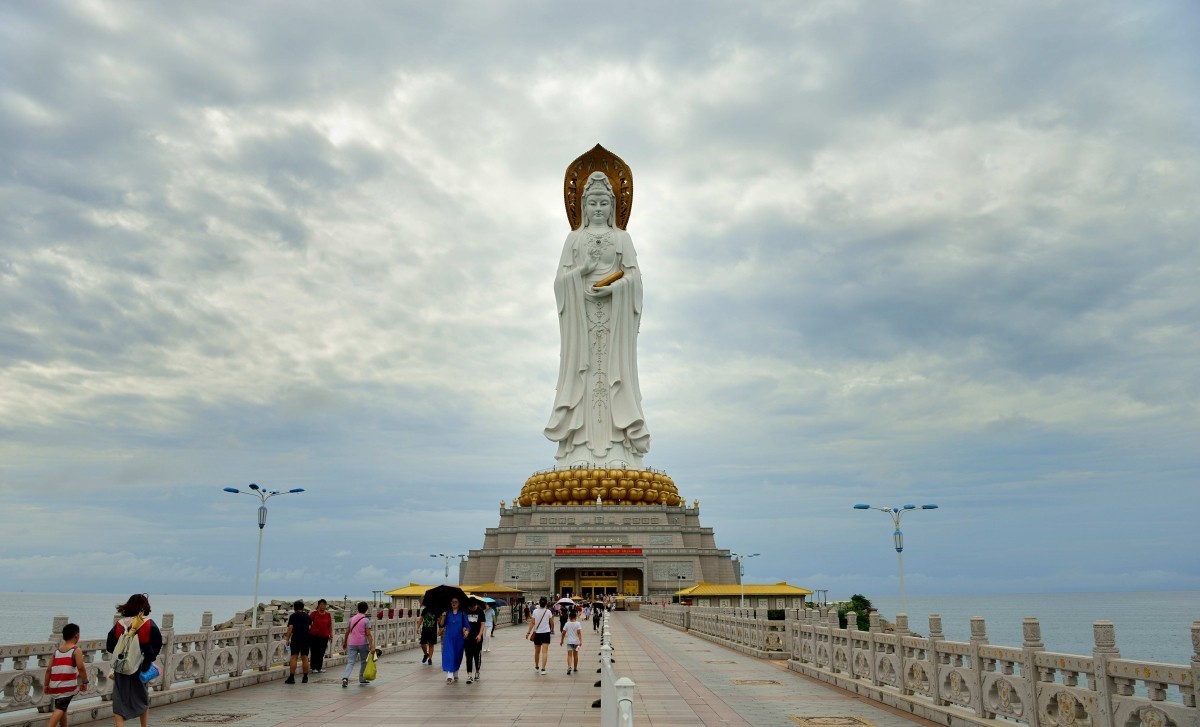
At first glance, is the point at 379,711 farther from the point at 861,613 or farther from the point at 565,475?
the point at 565,475

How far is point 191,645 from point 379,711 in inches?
135

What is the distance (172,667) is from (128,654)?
143 inches

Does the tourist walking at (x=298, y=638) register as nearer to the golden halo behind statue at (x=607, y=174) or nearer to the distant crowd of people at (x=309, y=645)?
the distant crowd of people at (x=309, y=645)

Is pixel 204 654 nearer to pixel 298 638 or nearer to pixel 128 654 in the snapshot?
pixel 298 638

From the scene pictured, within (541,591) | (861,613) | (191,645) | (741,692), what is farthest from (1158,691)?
(541,591)

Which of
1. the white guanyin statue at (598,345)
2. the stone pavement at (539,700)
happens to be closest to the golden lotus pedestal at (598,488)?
the white guanyin statue at (598,345)

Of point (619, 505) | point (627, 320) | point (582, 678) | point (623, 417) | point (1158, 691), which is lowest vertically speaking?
point (582, 678)

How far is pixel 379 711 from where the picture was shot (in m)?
10.5

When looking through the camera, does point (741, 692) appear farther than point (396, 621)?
No

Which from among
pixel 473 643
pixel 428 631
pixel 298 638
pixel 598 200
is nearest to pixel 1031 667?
pixel 473 643

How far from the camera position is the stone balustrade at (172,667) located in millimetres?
8930

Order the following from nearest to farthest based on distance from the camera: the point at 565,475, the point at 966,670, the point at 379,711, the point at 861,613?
the point at 966,670
the point at 379,711
the point at 861,613
the point at 565,475

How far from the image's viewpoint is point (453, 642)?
44.6 feet

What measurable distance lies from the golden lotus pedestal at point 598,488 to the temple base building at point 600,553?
1.54ft
